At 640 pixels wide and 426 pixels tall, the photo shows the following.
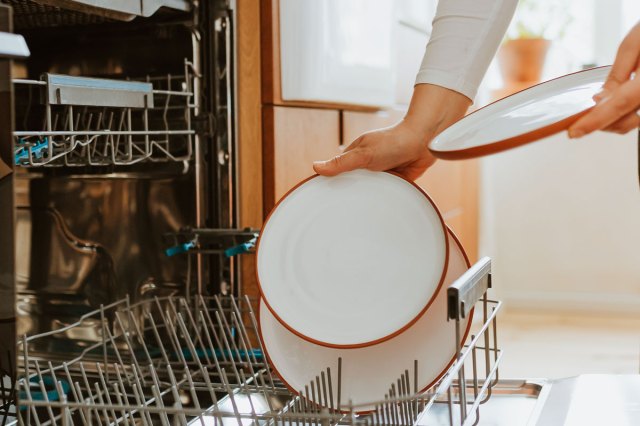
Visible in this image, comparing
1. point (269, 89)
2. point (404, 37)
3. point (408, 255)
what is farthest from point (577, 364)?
point (408, 255)

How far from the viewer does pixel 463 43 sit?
0.98 meters

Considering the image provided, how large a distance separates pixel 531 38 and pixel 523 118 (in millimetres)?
2666

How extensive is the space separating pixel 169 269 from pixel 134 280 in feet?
0.18

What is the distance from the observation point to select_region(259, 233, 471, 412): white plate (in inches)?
32.3

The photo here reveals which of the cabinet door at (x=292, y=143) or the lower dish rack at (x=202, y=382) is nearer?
the lower dish rack at (x=202, y=382)

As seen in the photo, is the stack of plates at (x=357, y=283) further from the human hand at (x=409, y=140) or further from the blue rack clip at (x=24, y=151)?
the blue rack clip at (x=24, y=151)

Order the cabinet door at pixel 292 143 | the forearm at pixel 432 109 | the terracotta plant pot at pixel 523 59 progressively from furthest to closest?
the terracotta plant pot at pixel 523 59 → the cabinet door at pixel 292 143 → the forearm at pixel 432 109

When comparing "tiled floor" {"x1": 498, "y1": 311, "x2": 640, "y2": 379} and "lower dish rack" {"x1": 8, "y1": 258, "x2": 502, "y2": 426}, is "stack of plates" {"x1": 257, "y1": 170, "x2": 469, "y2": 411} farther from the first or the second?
"tiled floor" {"x1": 498, "y1": 311, "x2": 640, "y2": 379}

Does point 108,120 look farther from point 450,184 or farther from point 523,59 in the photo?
point 523,59

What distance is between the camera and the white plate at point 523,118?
601mm

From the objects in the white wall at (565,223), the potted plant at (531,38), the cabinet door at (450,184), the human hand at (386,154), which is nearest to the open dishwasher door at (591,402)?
the human hand at (386,154)

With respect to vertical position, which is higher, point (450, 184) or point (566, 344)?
point (450, 184)

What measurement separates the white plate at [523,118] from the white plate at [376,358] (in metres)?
0.17

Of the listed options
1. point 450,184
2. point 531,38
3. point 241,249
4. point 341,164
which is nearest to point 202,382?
point 241,249
